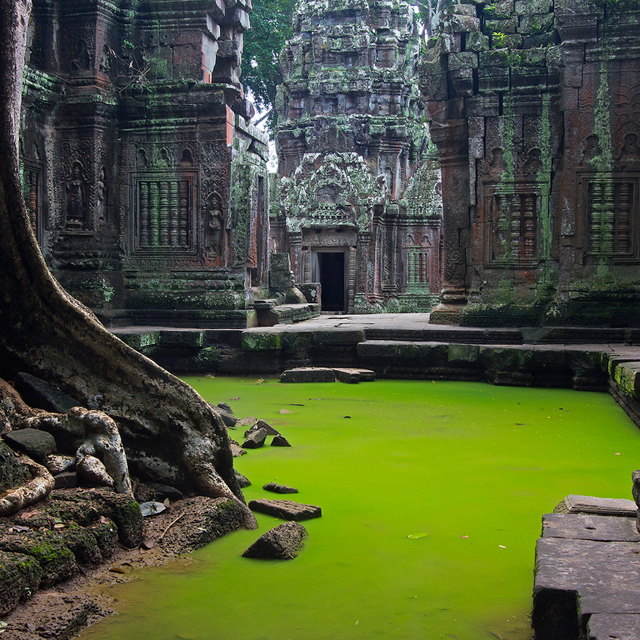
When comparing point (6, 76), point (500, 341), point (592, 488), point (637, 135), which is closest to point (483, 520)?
point (592, 488)

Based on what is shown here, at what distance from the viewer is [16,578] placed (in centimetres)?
207

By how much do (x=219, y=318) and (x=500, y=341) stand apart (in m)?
3.30

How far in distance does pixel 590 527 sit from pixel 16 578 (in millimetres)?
1833

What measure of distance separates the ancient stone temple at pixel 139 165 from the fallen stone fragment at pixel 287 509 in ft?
18.2

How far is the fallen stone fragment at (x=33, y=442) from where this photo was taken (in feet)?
9.17

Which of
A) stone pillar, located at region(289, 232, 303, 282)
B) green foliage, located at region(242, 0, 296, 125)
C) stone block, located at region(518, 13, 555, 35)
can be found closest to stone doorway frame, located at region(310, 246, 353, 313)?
stone pillar, located at region(289, 232, 303, 282)

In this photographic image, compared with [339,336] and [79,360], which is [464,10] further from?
[79,360]

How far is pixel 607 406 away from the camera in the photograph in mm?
6105

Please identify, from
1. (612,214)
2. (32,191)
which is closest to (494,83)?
(612,214)

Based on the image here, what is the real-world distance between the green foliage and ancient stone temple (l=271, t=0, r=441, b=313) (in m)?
1.80

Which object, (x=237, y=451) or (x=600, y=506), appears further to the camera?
(x=237, y=451)

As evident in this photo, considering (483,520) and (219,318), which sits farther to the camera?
(219,318)

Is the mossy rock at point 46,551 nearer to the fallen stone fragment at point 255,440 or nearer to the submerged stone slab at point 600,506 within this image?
the submerged stone slab at point 600,506

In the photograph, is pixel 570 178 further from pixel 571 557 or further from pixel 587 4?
pixel 571 557
